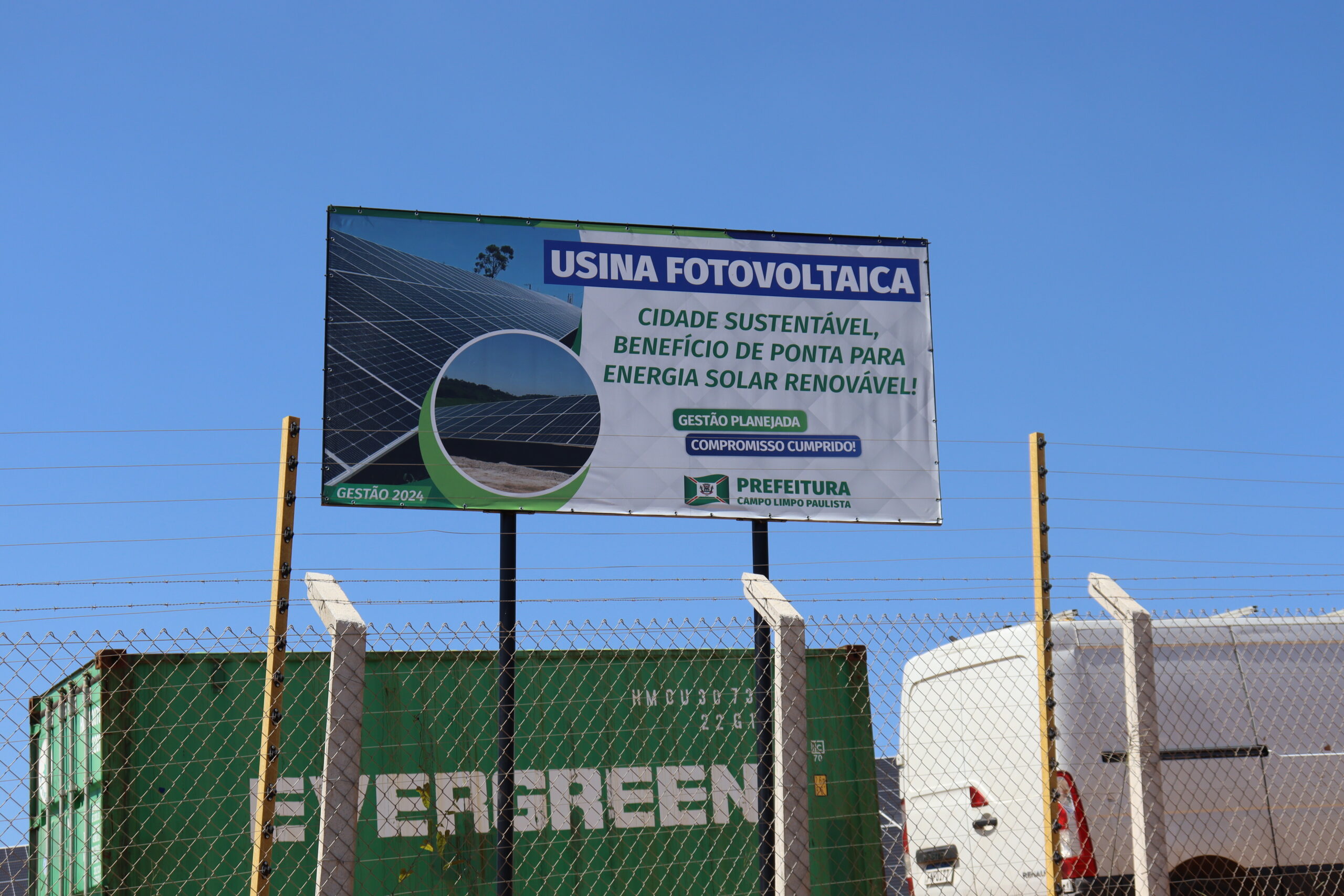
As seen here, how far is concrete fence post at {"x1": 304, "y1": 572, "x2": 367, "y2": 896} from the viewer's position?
3805 millimetres

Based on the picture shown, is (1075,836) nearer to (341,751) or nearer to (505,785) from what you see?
(505,785)

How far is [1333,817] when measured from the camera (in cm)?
741

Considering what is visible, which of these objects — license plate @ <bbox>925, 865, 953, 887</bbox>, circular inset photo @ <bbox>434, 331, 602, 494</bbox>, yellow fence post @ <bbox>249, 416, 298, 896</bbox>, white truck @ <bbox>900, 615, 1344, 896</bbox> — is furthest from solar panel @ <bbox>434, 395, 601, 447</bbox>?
yellow fence post @ <bbox>249, 416, 298, 896</bbox>

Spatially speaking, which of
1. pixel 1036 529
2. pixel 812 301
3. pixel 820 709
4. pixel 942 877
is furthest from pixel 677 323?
pixel 1036 529

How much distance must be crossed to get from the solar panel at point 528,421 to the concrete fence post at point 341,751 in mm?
6100

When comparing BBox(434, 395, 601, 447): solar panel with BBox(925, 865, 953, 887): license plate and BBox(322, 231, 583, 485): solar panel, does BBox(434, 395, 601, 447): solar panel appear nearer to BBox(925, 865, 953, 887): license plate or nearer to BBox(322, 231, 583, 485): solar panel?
BBox(322, 231, 583, 485): solar panel

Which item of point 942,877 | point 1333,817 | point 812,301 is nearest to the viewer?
point 1333,817

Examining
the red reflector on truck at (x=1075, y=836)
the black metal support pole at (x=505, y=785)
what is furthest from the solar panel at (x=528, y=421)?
the red reflector on truck at (x=1075, y=836)

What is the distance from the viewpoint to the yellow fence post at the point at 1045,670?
479 centimetres

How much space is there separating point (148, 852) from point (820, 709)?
409 cm

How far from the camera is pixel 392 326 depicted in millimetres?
10281

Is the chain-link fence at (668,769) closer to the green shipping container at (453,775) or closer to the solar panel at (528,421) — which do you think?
the green shipping container at (453,775)

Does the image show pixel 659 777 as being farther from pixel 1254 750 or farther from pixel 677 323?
pixel 677 323

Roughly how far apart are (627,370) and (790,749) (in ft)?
21.3
